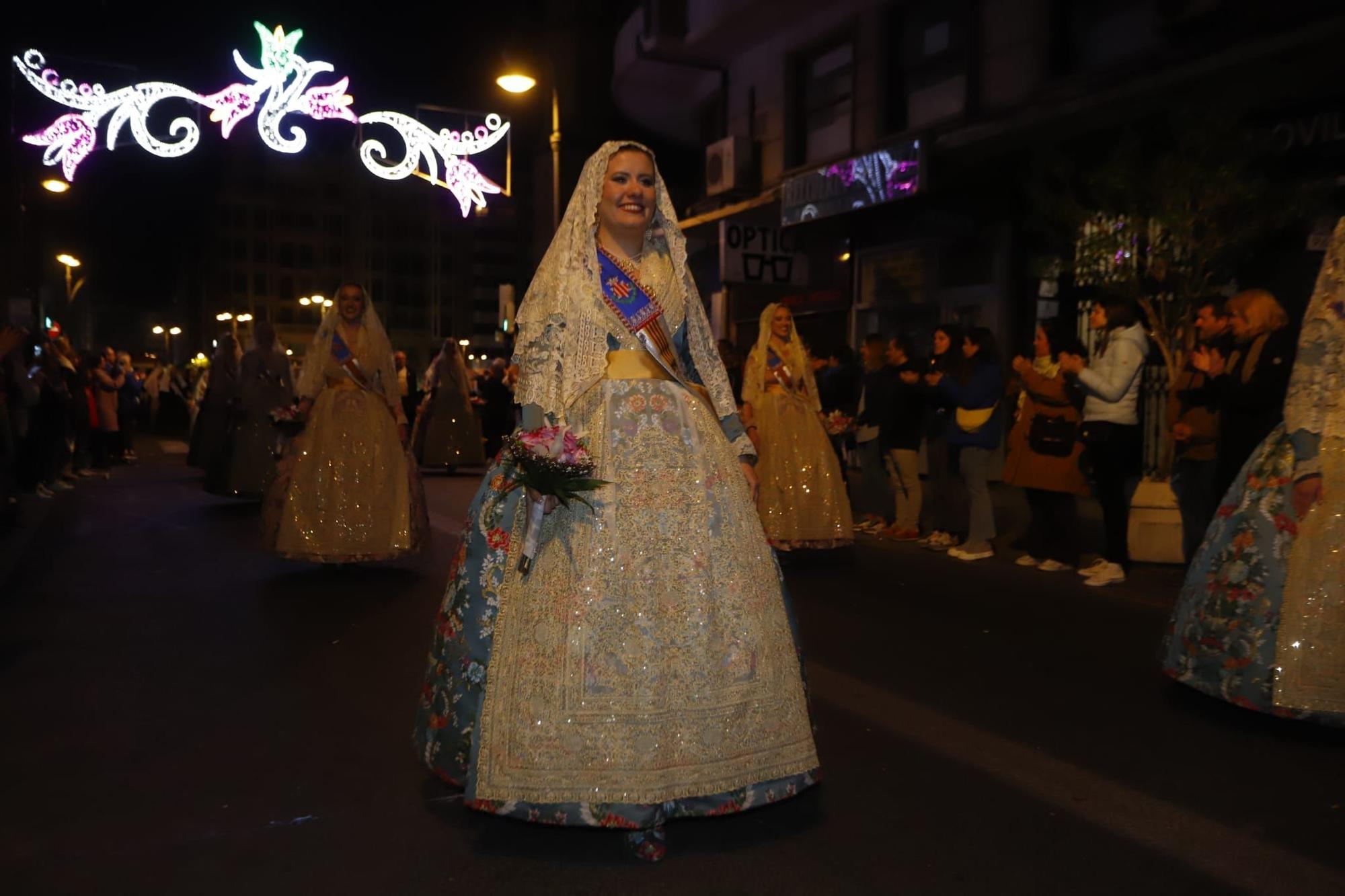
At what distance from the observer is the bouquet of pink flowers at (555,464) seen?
3184 mm

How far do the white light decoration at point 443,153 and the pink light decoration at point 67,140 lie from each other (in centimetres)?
321

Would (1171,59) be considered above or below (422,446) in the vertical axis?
above

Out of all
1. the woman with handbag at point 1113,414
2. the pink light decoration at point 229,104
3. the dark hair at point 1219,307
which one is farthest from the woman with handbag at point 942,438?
the pink light decoration at point 229,104

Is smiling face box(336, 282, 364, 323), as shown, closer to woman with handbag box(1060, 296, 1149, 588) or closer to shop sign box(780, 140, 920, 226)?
woman with handbag box(1060, 296, 1149, 588)

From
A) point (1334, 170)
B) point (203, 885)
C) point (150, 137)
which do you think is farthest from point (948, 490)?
point (150, 137)

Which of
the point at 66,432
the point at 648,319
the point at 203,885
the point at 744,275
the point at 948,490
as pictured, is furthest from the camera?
the point at 744,275

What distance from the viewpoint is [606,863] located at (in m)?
3.23

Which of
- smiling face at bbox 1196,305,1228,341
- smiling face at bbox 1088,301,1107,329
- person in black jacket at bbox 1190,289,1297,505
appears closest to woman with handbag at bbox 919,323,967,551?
smiling face at bbox 1088,301,1107,329

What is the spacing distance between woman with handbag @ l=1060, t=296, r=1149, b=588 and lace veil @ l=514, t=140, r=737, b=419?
15.6ft

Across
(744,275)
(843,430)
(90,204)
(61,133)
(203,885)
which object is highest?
(90,204)

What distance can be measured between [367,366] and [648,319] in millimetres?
4945

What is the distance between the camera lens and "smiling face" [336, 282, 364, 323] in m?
7.88

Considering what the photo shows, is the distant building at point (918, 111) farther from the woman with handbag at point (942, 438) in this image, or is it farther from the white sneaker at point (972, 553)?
the white sneaker at point (972, 553)

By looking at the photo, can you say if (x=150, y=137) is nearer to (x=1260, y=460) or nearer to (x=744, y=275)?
(x=744, y=275)
